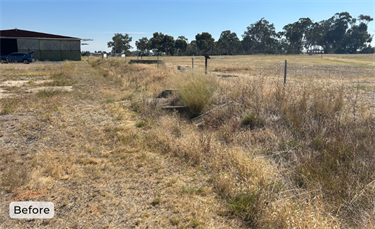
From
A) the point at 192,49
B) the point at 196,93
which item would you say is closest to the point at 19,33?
the point at 196,93

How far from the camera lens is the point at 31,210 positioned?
3387 mm

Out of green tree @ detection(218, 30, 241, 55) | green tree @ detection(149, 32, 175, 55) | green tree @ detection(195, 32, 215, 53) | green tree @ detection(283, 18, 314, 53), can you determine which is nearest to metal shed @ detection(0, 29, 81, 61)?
green tree @ detection(149, 32, 175, 55)

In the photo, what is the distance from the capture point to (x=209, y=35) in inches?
3866

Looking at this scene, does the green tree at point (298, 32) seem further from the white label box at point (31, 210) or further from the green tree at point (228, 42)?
the white label box at point (31, 210)

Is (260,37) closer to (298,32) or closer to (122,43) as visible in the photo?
(298,32)

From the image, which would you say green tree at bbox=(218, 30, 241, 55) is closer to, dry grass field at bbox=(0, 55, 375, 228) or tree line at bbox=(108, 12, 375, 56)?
tree line at bbox=(108, 12, 375, 56)

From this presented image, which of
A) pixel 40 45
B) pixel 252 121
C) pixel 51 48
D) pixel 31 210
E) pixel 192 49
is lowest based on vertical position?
pixel 31 210

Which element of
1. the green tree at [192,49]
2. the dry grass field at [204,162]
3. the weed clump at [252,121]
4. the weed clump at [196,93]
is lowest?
the dry grass field at [204,162]

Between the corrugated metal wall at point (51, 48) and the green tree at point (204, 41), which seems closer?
the corrugated metal wall at point (51, 48)

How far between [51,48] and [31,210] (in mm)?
48966

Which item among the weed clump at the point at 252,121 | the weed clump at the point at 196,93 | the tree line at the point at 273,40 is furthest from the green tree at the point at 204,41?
the weed clump at the point at 252,121

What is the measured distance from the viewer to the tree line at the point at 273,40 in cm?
9706

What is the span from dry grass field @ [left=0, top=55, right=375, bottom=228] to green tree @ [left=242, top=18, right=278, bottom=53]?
357ft

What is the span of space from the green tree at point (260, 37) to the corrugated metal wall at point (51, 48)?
3104 inches
